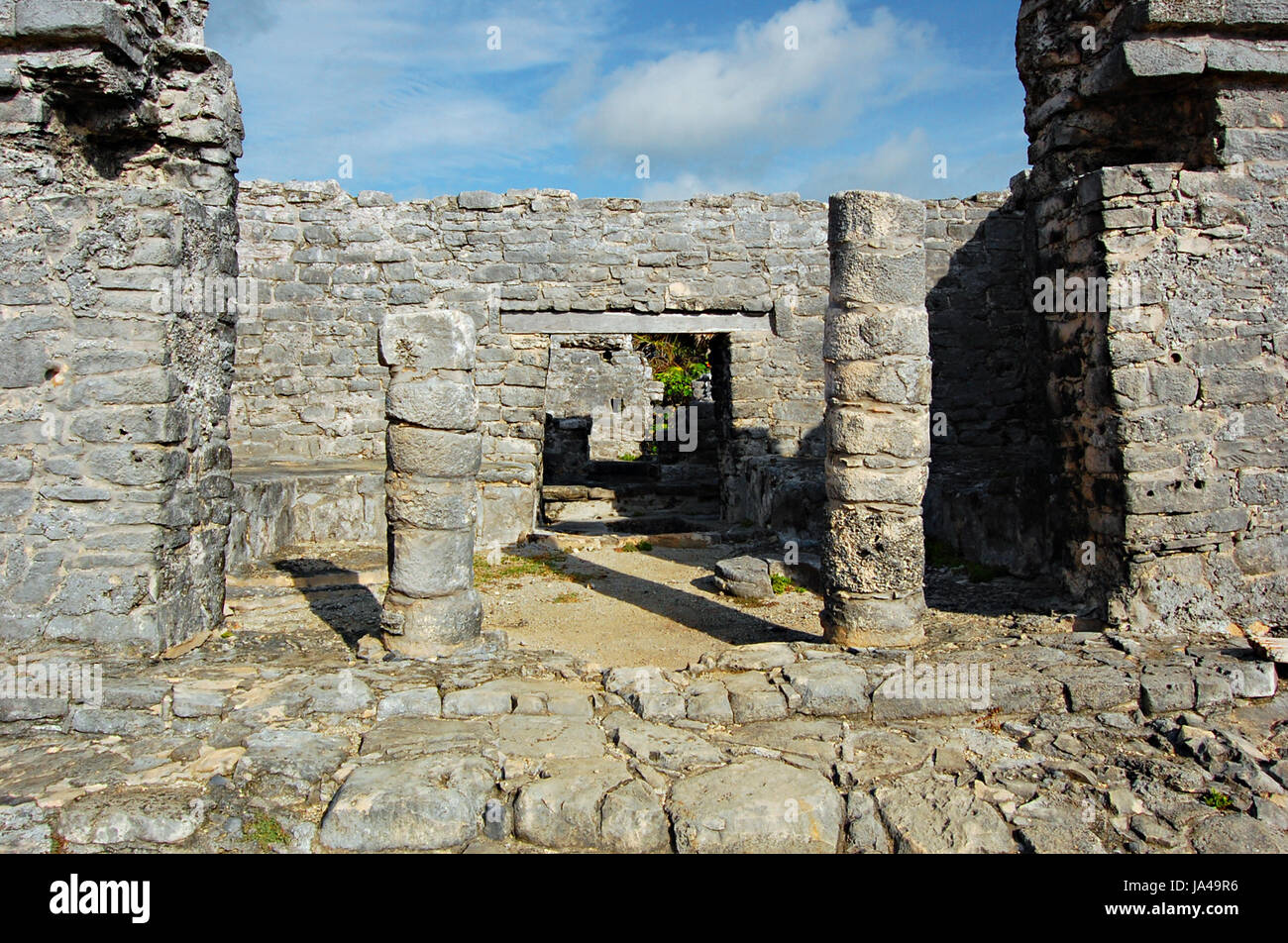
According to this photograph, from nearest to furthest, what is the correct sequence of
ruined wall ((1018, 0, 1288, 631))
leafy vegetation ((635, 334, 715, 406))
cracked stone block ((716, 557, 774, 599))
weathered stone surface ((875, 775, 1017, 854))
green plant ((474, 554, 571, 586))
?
1. weathered stone surface ((875, 775, 1017, 854))
2. ruined wall ((1018, 0, 1288, 631))
3. cracked stone block ((716, 557, 774, 599))
4. green plant ((474, 554, 571, 586))
5. leafy vegetation ((635, 334, 715, 406))

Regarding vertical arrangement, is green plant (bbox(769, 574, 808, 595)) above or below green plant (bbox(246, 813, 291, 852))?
→ above

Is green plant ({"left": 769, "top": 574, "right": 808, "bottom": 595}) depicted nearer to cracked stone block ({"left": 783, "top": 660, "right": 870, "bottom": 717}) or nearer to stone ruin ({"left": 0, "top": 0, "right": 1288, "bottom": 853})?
stone ruin ({"left": 0, "top": 0, "right": 1288, "bottom": 853})

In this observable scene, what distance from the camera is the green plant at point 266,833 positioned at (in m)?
4.16

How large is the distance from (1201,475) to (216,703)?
6.35 meters

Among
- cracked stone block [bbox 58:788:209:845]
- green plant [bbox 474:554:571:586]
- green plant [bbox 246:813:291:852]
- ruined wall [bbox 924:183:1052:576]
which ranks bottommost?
green plant [bbox 246:813:291:852]

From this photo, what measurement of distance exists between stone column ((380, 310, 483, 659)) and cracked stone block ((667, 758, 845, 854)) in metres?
2.23

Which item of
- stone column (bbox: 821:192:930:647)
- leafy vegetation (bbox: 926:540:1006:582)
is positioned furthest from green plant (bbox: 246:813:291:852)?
leafy vegetation (bbox: 926:540:1006:582)

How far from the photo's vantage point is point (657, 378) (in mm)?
21891

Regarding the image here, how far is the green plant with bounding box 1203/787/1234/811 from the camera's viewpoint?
4562 millimetres

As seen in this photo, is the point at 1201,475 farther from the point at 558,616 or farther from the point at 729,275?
the point at 729,275

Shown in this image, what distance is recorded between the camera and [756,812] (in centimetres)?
425

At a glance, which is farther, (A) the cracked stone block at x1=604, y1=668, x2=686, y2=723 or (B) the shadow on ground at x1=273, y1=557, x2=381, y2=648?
(B) the shadow on ground at x1=273, y1=557, x2=381, y2=648

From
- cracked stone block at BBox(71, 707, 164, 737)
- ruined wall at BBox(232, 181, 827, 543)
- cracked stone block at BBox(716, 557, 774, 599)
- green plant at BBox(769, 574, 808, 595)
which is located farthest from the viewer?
ruined wall at BBox(232, 181, 827, 543)

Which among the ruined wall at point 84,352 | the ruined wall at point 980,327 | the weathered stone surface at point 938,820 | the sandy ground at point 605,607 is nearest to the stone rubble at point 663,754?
the weathered stone surface at point 938,820
